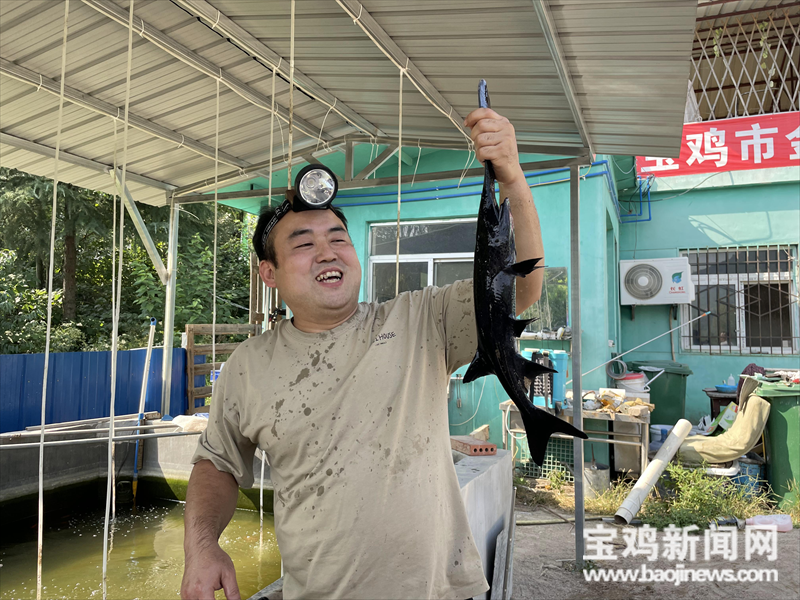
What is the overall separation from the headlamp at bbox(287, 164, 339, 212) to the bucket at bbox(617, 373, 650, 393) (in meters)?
6.85

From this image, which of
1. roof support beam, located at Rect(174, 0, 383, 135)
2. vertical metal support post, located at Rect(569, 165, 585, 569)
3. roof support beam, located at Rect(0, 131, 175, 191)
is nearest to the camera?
roof support beam, located at Rect(174, 0, 383, 135)

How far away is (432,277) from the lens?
8.06 metres

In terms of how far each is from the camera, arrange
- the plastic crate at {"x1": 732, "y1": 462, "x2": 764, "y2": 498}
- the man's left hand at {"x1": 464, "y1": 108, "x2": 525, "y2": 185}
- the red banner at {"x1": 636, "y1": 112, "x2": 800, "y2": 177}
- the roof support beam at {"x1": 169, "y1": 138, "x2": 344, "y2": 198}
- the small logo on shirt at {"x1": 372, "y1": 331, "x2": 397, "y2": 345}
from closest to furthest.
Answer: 1. the man's left hand at {"x1": 464, "y1": 108, "x2": 525, "y2": 185}
2. the small logo on shirt at {"x1": 372, "y1": 331, "x2": 397, "y2": 345}
3. the roof support beam at {"x1": 169, "y1": 138, "x2": 344, "y2": 198}
4. the plastic crate at {"x1": 732, "y1": 462, "x2": 764, "y2": 498}
5. the red banner at {"x1": 636, "y1": 112, "x2": 800, "y2": 177}

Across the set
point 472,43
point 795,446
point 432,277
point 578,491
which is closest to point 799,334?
point 795,446

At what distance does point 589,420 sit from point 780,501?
2.04m

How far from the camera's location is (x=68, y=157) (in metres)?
5.07

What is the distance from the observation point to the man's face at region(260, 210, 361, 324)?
68.8 inches

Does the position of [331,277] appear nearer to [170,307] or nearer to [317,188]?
[317,188]

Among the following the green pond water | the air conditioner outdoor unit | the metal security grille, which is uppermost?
the metal security grille

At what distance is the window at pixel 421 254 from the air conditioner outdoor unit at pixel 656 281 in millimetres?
3322

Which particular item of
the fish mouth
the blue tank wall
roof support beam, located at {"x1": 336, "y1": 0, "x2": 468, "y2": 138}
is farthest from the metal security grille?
the fish mouth

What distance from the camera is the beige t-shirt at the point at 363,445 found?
5.08 ft

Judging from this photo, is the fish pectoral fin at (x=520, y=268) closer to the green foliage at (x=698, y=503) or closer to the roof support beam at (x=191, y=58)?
the roof support beam at (x=191, y=58)

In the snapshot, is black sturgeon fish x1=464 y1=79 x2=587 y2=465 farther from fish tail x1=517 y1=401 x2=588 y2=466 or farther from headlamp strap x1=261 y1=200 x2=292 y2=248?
headlamp strap x1=261 y1=200 x2=292 y2=248
